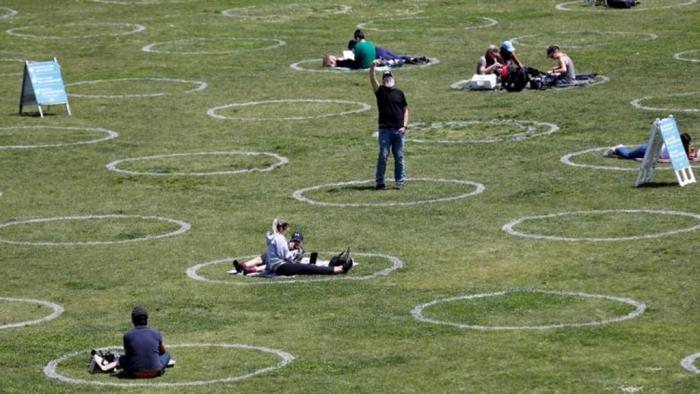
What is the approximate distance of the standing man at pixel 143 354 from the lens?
2905 centimetres

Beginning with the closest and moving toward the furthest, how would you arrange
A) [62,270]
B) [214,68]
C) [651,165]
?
[62,270] < [651,165] < [214,68]

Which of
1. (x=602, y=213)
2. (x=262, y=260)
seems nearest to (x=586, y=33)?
(x=602, y=213)

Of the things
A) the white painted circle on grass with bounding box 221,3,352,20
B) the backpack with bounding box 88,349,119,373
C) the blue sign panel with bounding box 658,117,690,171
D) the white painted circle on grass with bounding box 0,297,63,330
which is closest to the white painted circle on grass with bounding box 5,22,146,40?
the white painted circle on grass with bounding box 221,3,352,20

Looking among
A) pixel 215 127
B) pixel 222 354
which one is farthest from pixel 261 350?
pixel 215 127

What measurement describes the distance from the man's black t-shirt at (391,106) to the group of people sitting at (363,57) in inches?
721

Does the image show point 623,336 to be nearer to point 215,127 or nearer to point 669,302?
point 669,302

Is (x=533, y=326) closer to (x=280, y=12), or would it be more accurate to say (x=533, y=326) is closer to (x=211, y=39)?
(x=211, y=39)

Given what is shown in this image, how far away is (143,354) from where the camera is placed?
29.1 meters

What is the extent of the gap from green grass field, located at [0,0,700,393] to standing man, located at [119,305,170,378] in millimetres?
362

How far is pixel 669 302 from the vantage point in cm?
3259

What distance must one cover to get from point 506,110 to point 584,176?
1030 centimetres

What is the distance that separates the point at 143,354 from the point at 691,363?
289 inches

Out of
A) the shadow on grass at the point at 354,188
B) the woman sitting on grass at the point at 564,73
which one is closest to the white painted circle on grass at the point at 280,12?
the woman sitting on grass at the point at 564,73

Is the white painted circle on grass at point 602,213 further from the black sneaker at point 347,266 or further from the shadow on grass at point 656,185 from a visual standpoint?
the black sneaker at point 347,266
